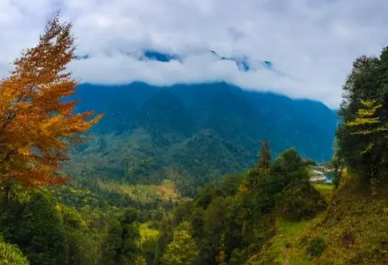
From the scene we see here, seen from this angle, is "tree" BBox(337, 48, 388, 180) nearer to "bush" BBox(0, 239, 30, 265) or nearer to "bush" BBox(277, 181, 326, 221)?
"bush" BBox(277, 181, 326, 221)

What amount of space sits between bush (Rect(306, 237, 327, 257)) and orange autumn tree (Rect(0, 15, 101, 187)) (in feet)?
75.4

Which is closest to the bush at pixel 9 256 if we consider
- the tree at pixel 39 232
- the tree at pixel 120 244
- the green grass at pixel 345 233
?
the green grass at pixel 345 233

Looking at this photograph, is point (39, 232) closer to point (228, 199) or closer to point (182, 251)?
point (182, 251)

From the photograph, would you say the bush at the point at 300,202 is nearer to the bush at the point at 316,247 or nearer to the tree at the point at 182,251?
the bush at the point at 316,247

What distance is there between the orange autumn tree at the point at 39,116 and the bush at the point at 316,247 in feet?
75.4

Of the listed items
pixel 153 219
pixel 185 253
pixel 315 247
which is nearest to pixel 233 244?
pixel 185 253

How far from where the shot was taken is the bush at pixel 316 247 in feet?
117

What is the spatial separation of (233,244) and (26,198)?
27.7m

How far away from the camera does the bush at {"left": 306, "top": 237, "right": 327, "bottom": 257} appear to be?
3572 cm

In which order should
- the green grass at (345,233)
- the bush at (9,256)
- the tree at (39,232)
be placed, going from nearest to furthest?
the bush at (9,256), the green grass at (345,233), the tree at (39,232)

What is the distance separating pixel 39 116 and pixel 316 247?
1021 inches

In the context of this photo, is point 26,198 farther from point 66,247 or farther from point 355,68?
point 355,68

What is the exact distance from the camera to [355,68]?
44781 mm

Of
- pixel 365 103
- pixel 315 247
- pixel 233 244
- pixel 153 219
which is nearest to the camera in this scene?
pixel 315 247
